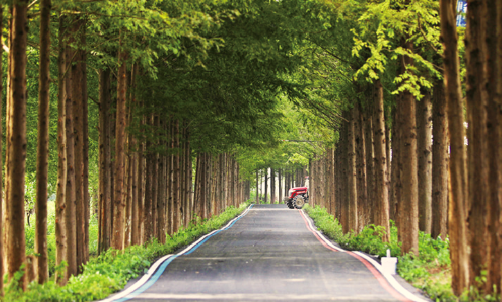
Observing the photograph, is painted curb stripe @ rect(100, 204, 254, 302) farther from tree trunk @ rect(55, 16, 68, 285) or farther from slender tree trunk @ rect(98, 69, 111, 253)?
slender tree trunk @ rect(98, 69, 111, 253)

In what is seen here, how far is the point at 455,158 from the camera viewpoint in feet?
29.0

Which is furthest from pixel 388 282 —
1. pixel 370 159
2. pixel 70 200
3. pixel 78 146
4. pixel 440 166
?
pixel 370 159

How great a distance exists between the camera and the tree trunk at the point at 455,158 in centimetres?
873

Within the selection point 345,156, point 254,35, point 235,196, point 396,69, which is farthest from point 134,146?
point 235,196

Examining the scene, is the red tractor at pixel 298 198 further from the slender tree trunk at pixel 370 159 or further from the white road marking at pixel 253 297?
the white road marking at pixel 253 297

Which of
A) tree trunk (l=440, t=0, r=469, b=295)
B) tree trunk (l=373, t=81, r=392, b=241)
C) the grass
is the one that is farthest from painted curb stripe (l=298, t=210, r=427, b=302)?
tree trunk (l=373, t=81, r=392, b=241)

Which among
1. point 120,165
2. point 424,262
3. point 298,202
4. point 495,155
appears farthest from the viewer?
point 298,202

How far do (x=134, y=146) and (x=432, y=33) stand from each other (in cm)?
818

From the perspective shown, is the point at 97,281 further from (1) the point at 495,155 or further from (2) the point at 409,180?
(2) the point at 409,180

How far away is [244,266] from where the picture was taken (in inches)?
531

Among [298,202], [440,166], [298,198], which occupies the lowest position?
[298,202]

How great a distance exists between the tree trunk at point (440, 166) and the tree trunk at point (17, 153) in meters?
10.4

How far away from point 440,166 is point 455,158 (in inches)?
249

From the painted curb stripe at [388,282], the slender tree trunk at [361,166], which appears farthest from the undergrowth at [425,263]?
the slender tree trunk at [361,166]
